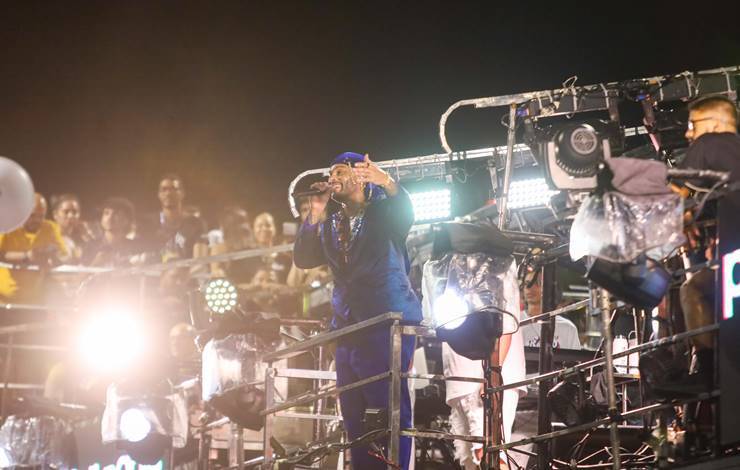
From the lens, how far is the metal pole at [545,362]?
5.19 m

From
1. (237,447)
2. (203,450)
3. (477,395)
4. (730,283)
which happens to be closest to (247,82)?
(203,450)

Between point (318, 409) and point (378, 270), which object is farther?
point (318, 409)

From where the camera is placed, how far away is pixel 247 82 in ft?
51.7

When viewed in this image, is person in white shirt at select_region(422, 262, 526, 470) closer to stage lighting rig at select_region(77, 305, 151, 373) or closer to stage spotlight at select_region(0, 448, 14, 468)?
stage lighting rig at select_region(77, 305, 151, 373)

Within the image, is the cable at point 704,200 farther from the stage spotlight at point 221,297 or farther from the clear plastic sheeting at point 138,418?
the clear plastic sheeting at point 138,418

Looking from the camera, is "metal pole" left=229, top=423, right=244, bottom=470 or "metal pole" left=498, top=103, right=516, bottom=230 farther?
"metal pole" left=498, top=103, right=516, bottom=230

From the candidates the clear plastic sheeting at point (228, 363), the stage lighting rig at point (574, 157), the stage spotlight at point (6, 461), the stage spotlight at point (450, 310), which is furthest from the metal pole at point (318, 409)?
the stage lighting rig at point (574, 157)

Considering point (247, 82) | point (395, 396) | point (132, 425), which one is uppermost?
point (247, 82)

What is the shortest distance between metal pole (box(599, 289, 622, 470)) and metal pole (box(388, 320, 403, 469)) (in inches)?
45.6

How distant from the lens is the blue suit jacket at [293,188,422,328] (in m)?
5.60

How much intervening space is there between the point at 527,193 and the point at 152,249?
461 cm

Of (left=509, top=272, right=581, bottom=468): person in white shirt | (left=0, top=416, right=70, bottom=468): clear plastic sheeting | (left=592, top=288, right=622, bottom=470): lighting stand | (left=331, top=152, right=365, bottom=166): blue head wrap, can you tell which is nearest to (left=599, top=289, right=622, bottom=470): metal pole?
(left=592, top=288, right=622, bottom=470): lighting stand

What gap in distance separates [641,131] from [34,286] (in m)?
6.55

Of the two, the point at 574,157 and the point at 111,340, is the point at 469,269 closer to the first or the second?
the point at 574,157
